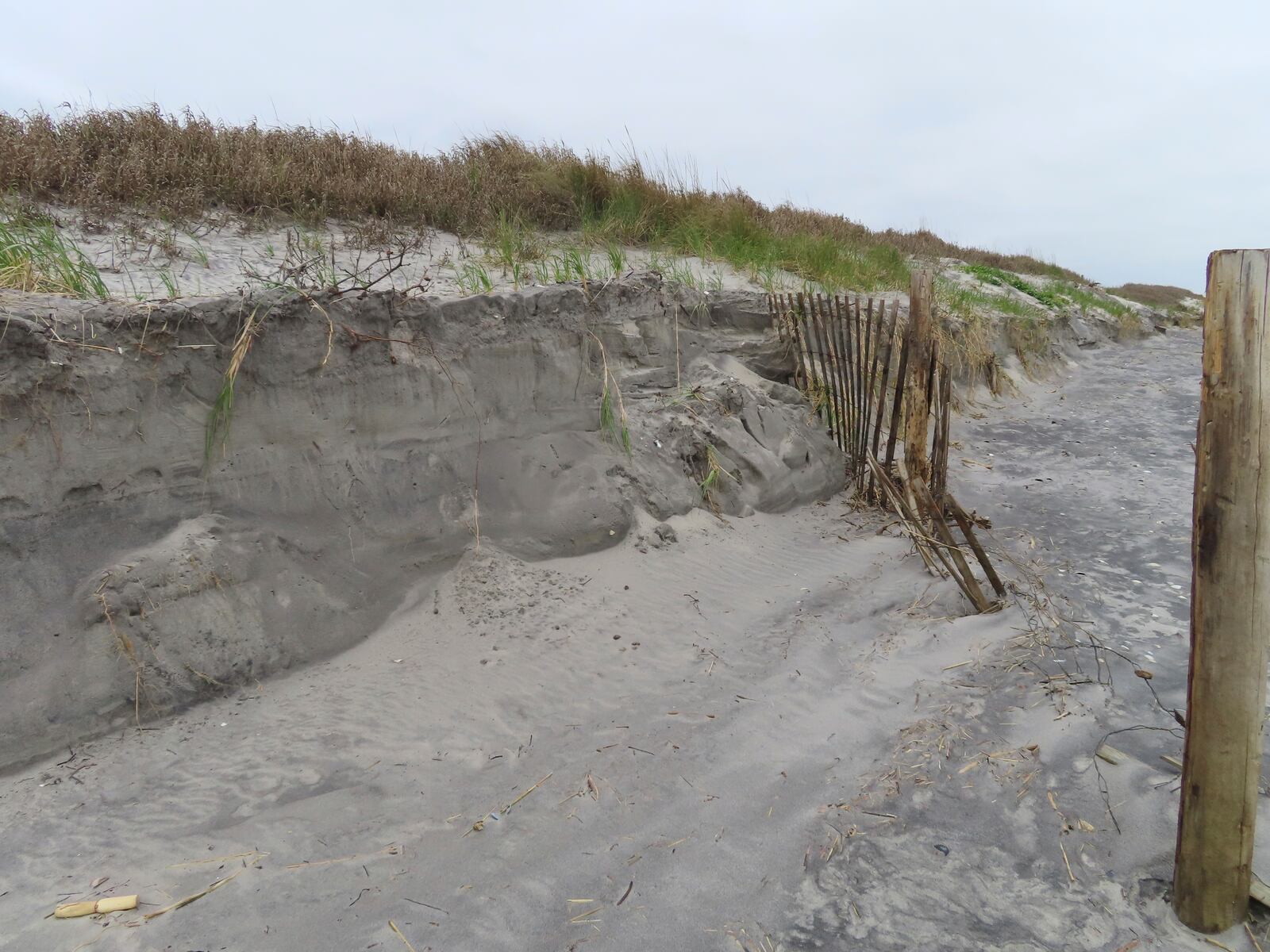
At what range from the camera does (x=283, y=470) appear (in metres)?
3.89

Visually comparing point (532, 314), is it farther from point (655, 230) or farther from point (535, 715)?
point (655, 230)

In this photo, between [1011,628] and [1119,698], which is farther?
[1011,628]

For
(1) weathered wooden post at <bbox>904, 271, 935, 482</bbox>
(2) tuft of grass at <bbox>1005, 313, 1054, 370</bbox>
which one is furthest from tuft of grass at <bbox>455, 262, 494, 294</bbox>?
(2) tuft of grass at <bbox>1005, 313, 1054, 370</bbox>

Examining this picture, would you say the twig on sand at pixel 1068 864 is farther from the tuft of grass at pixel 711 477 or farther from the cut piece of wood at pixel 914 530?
the tuft of grass at pixel 711 477

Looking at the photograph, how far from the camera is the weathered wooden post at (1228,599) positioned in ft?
6.27

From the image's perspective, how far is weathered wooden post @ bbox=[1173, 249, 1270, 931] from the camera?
6.27ft

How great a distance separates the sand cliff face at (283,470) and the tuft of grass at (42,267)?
0.53ft

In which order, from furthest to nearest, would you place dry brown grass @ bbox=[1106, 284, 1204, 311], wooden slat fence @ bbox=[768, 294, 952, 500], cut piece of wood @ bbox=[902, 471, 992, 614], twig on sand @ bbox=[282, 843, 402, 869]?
dry brown grass @ bbox=[1106, 284, 1204, 311] < wooden slat fence @ bbox=[768, 294, 952, 500] < cut piece of wood @ bbox=[902, 471, 992, 614] < twig on sand @ bbox=[282, 843, 402, 869]

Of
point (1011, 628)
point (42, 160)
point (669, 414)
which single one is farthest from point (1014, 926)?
point (42, 160)

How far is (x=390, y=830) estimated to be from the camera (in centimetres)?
276

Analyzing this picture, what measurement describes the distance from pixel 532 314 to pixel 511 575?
171 centimetres

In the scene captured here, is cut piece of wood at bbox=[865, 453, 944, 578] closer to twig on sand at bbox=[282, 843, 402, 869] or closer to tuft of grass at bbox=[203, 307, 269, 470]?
twig on sand at bbox=[282, 843, 402, 869]

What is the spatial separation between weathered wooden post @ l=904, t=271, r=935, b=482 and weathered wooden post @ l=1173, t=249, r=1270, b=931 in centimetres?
295

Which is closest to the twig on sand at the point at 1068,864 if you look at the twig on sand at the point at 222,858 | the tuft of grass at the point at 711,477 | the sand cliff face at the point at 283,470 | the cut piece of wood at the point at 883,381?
the twig on sand at the point at 222,858
